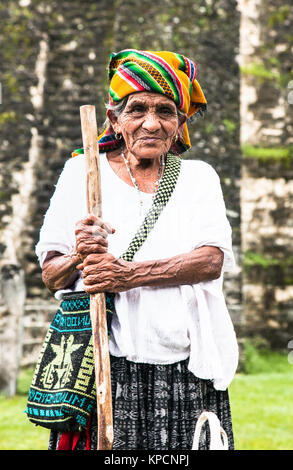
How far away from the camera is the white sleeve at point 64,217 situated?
8.60 ft

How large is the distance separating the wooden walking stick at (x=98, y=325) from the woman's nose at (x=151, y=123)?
20 centimetres

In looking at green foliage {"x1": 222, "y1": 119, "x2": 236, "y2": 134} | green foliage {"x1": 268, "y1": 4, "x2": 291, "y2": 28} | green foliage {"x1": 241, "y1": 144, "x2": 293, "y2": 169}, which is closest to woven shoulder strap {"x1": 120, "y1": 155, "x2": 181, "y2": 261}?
green foliage {"x1": 222, "y1": 119, "x2": 236, "y2": 134}

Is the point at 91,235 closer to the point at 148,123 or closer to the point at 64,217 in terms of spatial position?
the point at 64,217

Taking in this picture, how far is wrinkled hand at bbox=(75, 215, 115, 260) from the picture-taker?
7.97ft

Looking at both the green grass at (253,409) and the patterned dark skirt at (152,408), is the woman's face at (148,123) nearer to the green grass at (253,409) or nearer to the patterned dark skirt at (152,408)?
the patterned dark skirt at (152,408)

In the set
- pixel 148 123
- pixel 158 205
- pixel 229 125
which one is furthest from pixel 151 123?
pixel 229 125

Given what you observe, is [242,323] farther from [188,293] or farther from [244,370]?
[188,293]

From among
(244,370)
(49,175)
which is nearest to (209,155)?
(49,175)

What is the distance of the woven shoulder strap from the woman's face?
0.08 meters

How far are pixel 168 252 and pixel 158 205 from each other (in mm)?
179

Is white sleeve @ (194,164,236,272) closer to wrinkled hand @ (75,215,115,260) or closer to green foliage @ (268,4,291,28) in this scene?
wrinkled hand @ (75,215,115,260)

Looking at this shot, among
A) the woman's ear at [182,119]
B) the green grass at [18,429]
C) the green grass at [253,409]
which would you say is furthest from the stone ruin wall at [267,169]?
→ the woman's ear at [182,119]

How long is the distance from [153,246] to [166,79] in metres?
0.62

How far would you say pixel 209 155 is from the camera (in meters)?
8.41
